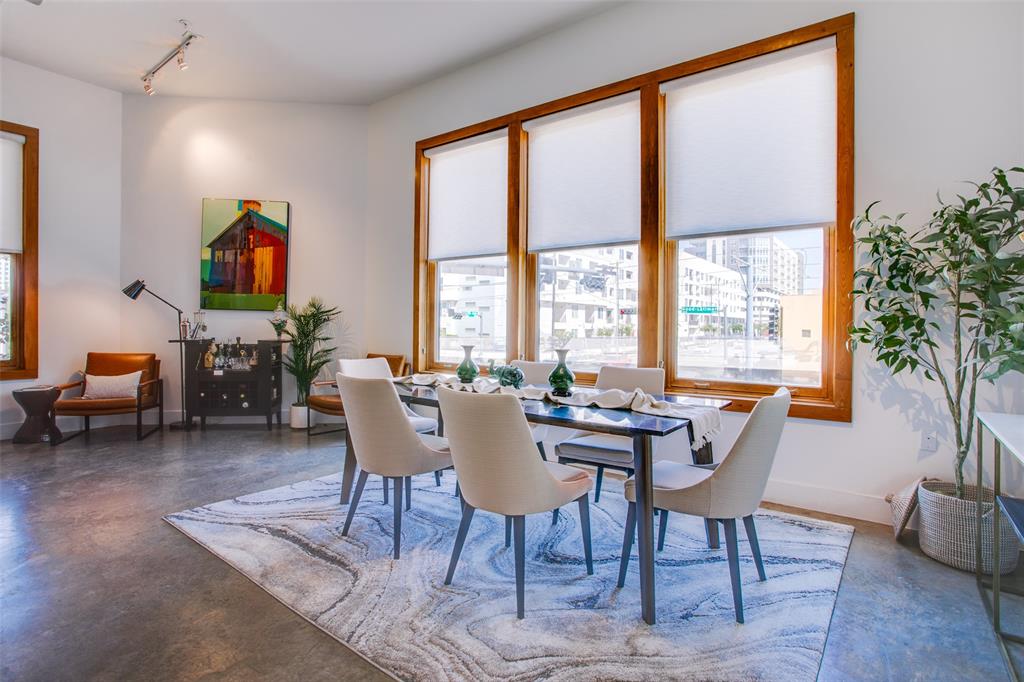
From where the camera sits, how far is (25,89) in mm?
5074

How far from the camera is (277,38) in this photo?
14.8 feet

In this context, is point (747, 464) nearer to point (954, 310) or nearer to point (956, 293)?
point (956, 293)

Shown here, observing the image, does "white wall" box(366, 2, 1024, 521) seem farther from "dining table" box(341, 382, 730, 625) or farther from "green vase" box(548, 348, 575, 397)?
"dining table" box(341, 382, 730, 625)

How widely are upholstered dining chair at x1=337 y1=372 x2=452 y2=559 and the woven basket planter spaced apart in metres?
2.42

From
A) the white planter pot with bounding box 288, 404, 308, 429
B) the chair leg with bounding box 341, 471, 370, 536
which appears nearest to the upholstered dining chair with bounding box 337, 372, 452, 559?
the chair leg with bounding box 341, 471, 370, 536

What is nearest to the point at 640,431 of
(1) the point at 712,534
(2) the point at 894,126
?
(1) the point at 712,534

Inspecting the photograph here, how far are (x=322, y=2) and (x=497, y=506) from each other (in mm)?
4012

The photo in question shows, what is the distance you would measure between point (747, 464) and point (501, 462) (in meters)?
0.92

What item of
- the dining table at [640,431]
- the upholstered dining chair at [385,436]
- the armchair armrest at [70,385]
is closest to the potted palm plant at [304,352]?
the armchair armrest at [70,385]

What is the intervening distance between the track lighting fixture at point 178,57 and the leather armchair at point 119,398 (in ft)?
8.78

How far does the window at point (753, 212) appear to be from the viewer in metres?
3.26

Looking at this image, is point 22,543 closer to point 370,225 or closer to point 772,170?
point 370,225

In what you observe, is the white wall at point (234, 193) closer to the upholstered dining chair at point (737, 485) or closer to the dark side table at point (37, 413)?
the dark side table at point (37, 413)

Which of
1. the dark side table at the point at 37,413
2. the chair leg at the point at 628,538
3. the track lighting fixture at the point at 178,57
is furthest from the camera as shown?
the dark side table at the point at 37,413
